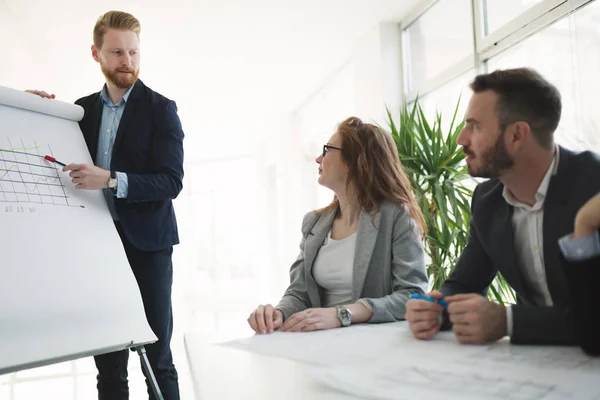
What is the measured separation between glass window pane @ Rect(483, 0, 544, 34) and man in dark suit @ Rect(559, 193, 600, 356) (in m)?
3.14

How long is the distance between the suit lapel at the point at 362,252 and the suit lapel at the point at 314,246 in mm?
153

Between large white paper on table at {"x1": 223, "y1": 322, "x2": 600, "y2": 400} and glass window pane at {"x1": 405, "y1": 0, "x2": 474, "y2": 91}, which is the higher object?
glass window pane at {"x1": 405, "y1": 0, "x2": 474, "y2": 91}

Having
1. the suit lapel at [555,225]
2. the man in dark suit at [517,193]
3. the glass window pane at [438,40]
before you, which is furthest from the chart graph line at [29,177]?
the glass window pane at [438,40]

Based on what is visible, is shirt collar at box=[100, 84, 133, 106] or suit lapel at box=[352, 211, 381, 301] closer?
suit lapel at box=[352, 211, 381, 301]

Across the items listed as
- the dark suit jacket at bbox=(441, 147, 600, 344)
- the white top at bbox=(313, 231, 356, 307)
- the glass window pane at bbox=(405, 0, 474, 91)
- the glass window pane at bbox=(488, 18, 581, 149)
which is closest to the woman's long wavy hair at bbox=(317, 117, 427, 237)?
the white top at bbox=(313, 231, 356, 307)

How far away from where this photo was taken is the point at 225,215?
43.8ft

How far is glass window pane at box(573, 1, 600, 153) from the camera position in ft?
9.68

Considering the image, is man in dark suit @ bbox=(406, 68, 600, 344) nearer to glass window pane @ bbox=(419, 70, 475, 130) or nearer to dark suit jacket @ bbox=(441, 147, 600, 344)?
dark suit jacket @ bbox=(441, 147, 600, 344)

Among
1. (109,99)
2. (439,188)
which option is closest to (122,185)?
(109,99)

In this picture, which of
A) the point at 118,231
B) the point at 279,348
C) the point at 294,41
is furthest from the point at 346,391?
the point at 294,41

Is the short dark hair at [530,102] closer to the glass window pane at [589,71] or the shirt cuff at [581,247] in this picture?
the shirt cuff at [581,247]

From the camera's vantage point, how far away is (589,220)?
0.83 meters

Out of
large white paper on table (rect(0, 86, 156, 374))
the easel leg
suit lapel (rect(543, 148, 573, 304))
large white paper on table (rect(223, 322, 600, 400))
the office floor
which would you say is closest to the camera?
large white paper on table (rect(223, 322, 600, 400))

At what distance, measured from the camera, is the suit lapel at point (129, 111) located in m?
2.04
